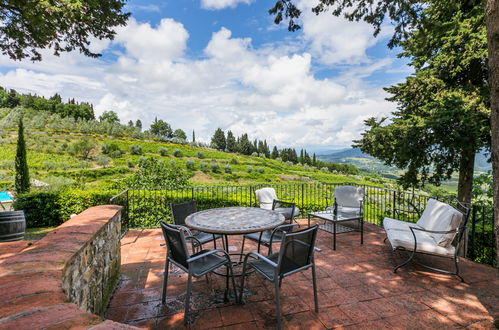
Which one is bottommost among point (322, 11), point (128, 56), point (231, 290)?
point (231, 290)

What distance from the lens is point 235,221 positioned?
297cm

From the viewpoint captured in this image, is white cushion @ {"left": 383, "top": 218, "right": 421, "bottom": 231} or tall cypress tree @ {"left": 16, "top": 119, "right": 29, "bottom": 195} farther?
tall cypress tree @ {"left": 16, "top": 119, "right": 29, "bottom": 195}

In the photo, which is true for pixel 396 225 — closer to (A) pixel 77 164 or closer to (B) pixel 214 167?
(B) pixel 214 167

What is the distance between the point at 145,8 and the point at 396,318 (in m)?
7.29

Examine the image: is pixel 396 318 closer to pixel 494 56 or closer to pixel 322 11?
pixel 494 56

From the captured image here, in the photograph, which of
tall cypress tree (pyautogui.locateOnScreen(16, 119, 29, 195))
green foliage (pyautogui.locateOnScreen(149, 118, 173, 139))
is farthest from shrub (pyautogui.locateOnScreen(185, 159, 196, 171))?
green foliage (pyautogui.locateOnScreen(149, 118, 173, 139))

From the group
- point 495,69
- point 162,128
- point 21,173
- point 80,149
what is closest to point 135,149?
point 80,149

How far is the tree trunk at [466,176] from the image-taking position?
6.08 meters

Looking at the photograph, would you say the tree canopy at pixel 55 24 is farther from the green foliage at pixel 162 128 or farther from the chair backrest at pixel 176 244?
the green foliage at pixel 162 128

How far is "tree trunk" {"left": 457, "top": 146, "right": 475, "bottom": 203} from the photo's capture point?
608 centimetres

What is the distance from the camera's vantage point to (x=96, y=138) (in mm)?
32250

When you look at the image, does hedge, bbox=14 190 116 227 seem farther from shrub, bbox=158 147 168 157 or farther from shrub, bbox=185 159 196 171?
shrub, bbox=158 147 168 157

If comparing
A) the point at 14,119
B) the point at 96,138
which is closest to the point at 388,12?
the point at 96,138

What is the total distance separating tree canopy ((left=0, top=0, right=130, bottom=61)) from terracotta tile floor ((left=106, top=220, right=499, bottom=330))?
4.15 meters
